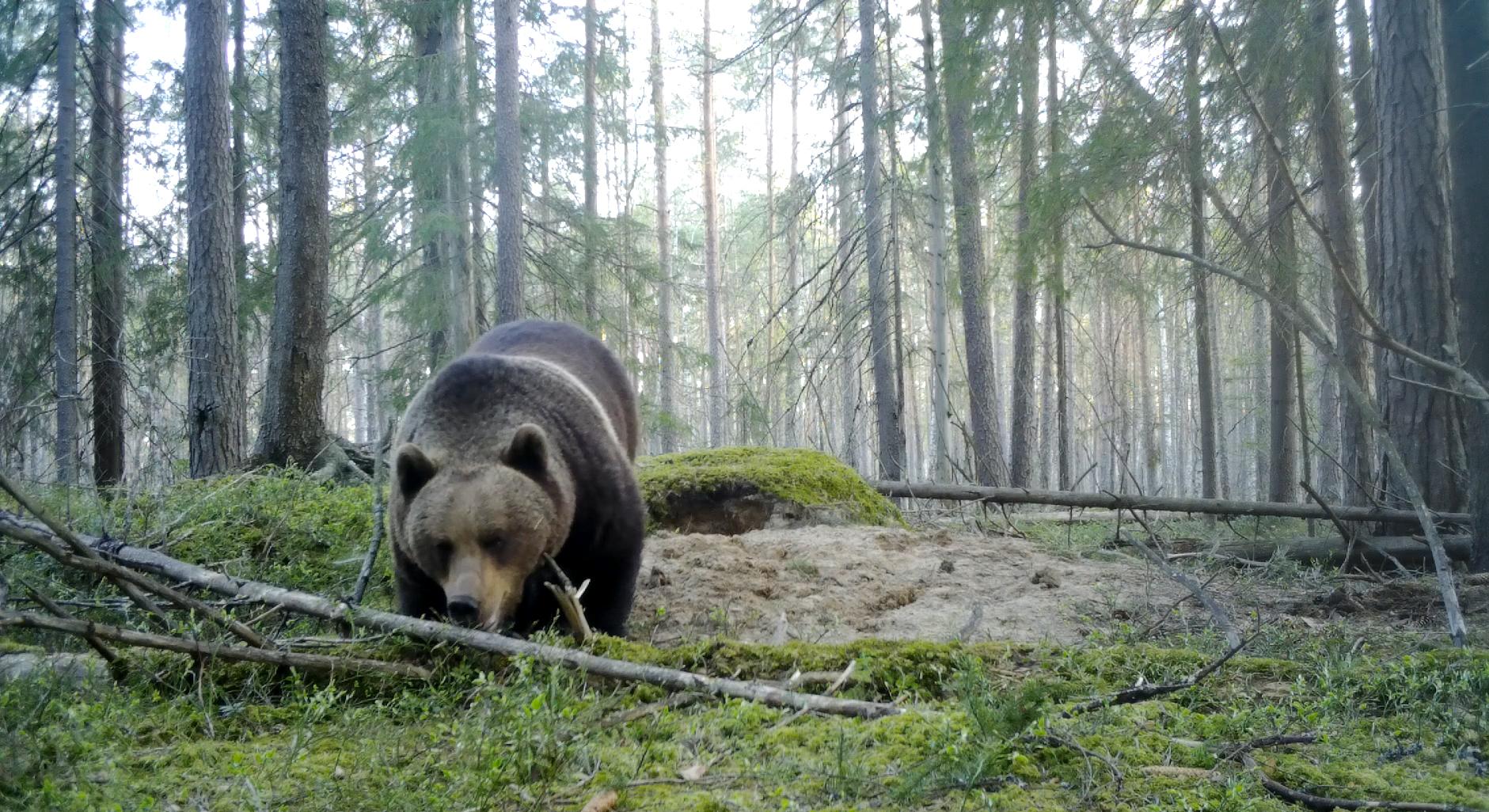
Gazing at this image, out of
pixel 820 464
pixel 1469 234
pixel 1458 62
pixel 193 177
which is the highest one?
pixel 193 177

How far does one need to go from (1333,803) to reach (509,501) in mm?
3339

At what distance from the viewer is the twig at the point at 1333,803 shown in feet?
6.37

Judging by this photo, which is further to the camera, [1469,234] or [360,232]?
[360,232]

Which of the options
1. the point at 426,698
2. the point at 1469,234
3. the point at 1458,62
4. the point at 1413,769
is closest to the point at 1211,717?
the point at 1413,769

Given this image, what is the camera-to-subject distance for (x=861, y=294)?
50.1ft

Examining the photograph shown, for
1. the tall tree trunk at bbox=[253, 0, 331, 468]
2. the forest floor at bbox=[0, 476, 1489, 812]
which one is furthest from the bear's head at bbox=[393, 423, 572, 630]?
the tall tree trunk at bbox=[253, 0, 331, 468]

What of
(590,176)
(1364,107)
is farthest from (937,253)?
(590,176)

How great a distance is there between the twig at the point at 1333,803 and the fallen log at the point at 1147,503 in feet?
17.3

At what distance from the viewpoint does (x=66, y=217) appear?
1172cm

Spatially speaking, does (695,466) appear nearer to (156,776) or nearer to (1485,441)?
(1485,441)

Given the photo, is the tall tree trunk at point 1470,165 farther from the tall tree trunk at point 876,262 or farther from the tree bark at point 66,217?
the tree bark at point 66,217

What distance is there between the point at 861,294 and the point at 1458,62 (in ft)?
32.2

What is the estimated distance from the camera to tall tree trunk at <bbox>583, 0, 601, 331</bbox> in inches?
653

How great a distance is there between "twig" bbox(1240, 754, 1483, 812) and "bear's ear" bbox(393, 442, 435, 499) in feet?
11.9
